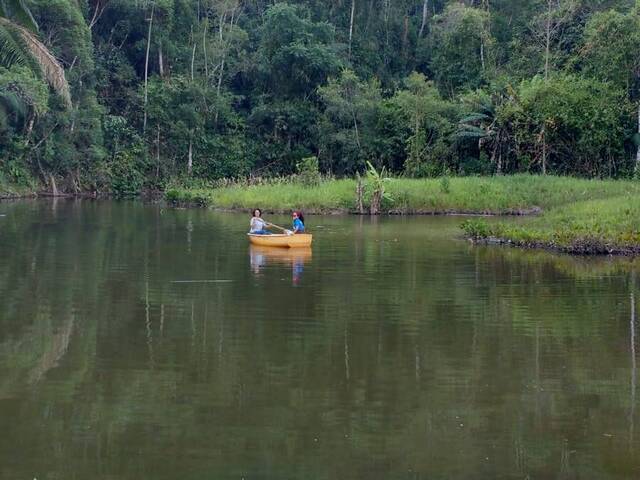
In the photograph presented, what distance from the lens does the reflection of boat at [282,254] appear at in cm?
1914

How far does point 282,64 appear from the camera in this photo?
46156 millimetres

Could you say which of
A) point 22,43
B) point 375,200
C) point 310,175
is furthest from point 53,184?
point 22,43

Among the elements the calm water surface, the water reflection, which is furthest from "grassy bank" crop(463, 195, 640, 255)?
the water reflection

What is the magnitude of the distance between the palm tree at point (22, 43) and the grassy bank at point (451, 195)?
65.1 feet

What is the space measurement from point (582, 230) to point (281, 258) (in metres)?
6.43

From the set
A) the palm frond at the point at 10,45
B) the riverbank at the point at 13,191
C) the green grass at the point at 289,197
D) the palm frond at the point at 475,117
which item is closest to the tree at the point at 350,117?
the palm frond at the point at 475,117

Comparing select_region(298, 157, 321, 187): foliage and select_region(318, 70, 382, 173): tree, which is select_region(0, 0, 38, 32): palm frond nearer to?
select_region(298, 157, 321, 187): foliage

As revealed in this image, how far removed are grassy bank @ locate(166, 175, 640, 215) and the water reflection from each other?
467 inches

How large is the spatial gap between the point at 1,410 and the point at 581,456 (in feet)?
15.4

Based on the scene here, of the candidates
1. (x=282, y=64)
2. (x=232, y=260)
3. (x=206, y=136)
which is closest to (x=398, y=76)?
(x=282, y=64)

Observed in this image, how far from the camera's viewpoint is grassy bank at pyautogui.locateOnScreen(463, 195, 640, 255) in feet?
65.5

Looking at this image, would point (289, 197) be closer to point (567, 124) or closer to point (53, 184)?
point (567, 124)

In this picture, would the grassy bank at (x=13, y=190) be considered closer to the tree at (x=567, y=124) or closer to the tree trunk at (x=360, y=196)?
the tree trunk at (x=360, y=196)

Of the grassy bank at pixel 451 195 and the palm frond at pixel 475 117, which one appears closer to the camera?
the grassy bank at pixel 451 195
